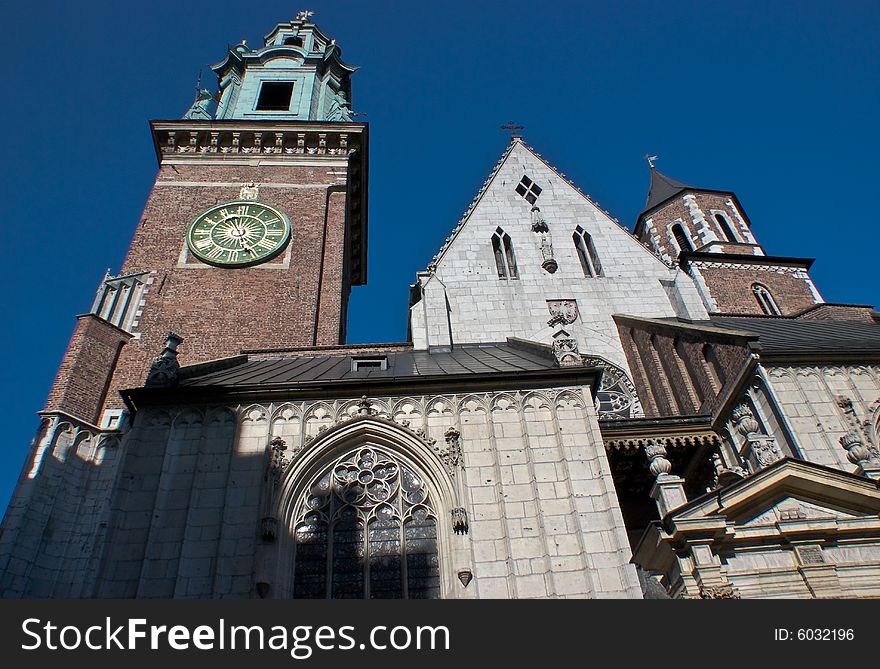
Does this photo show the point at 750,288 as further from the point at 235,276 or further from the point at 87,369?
the point at 87,369

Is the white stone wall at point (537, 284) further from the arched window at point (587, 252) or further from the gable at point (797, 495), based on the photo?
the gable at point (797, 495)

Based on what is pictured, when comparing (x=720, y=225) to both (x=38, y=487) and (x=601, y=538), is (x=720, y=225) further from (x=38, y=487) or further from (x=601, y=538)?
(x=38, y=487)

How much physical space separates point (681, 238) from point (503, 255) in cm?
1365

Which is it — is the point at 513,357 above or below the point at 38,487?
above

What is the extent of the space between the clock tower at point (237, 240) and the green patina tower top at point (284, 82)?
0.27 ft

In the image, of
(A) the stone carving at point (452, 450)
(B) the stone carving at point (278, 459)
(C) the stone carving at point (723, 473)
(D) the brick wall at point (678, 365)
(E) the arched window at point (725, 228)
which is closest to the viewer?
(B) the stone carving at point (278, 459)

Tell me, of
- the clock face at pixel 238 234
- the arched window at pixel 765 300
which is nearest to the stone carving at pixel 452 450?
the clock face at pixel 238 234

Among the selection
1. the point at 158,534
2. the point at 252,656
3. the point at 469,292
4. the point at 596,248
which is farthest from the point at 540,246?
the point at 252,656

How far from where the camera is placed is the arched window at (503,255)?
2081 cm

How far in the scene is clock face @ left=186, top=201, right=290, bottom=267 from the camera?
22.0 m

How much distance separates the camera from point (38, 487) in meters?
13.8

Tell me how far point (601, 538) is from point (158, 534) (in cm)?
636

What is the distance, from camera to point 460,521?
10.5 m

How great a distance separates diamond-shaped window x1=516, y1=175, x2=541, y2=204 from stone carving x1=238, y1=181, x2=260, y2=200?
869 cm
